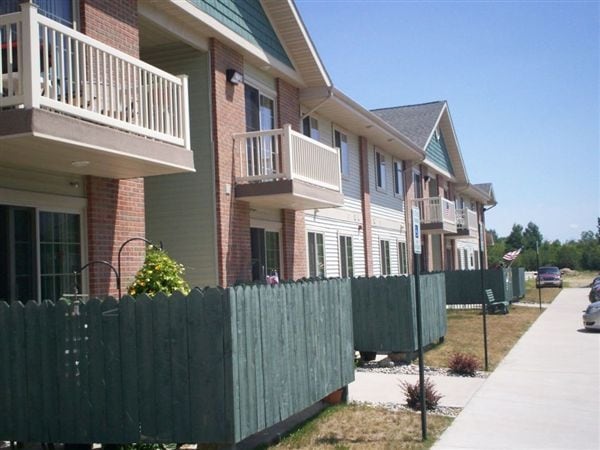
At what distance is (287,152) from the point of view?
13.2 meters

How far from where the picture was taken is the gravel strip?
12.6m

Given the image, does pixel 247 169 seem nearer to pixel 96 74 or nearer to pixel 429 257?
pixel 96 74

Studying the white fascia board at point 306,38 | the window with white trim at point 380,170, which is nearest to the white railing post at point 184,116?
the white fascia board at point 306,38

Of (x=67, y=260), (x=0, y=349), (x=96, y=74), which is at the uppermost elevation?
(x=96, y=74)

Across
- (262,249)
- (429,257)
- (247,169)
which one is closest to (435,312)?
(262,249)

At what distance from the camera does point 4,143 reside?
7254 mm

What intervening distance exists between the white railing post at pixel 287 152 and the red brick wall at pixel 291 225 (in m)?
2.60

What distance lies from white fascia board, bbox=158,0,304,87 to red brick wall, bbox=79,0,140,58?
97cm

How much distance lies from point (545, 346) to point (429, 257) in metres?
14.5

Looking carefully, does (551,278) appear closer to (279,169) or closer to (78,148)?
(279,169)

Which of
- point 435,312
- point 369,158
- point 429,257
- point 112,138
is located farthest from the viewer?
point 429,257

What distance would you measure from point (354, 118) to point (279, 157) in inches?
262

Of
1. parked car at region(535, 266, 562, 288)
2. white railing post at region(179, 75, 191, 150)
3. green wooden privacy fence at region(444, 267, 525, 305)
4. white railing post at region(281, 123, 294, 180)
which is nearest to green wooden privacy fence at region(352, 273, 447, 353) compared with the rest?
white railing post at region(281, 123, 294, 180)

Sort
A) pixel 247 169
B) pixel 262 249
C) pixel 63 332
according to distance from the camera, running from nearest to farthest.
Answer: pixel 63 332, pixel 247 169, pixel 262 249
